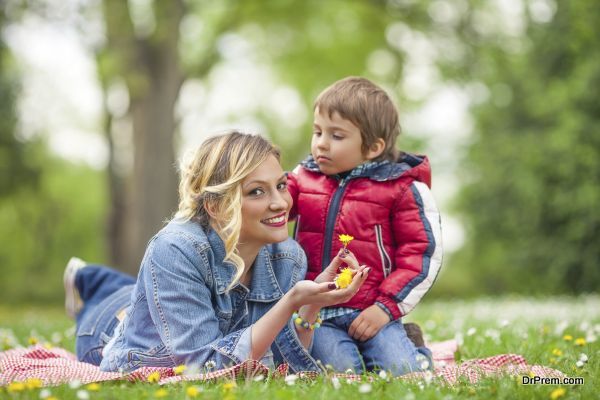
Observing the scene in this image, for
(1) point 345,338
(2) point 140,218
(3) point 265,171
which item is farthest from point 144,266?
(2) point 140,218

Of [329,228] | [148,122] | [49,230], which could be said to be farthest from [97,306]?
[49,230]

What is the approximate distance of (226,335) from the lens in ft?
11.1

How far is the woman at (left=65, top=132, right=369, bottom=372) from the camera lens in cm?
321

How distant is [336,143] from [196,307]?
131 centimetres

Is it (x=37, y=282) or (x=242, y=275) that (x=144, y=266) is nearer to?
(x=242, y=275)

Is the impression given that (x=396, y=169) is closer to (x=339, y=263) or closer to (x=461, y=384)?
(x=339, y=263)

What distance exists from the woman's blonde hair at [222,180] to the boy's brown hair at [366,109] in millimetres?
533

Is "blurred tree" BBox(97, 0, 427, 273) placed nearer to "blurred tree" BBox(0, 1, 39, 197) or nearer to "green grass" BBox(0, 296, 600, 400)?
"blurred tree" BBox(0, 1, 39, 197)

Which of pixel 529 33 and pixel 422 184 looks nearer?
pixel 422 184

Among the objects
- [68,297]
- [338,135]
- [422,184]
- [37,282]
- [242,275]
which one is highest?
[338,135]

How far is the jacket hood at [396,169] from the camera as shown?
394 centimetres

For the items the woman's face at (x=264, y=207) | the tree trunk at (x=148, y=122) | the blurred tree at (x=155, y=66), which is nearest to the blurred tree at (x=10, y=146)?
the blurred tree at (x=155, y=66)

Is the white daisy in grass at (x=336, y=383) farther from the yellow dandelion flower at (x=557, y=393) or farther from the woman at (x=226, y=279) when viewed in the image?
the yellow dandelion flower at (x=557, y=393)

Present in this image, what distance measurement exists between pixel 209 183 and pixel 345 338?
1239mm
